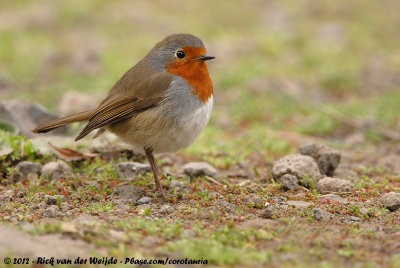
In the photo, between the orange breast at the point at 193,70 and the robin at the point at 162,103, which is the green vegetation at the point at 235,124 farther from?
the orange breast at the point at 193,70

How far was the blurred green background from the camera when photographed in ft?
25.0

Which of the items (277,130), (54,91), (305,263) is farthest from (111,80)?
(305,263)

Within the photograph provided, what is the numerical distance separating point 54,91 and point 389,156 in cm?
523

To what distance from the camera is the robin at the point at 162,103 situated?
4.67 meters

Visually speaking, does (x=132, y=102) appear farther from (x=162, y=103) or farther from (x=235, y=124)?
(x=235, y=124)

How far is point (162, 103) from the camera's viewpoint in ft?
15.5

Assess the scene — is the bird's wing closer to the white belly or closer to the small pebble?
the white belly

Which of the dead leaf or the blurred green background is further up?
the blurred green background

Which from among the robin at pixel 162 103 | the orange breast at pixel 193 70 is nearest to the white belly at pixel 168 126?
the robin at pixel 162 103

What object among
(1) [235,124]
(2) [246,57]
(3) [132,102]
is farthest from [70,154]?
(2) [246,57]

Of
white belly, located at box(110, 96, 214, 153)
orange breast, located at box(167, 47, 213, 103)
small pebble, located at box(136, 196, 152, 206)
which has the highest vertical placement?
orange breast, located at box(167, 47, 213, 103)

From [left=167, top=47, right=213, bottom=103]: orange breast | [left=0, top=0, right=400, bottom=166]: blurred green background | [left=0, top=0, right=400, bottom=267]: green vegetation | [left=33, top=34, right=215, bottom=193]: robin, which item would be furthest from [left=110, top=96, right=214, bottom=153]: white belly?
[left=0, top=0, right=400, bottom=166]: blurred green background

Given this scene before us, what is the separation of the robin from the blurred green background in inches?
50.2

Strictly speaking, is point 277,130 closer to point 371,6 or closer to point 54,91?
point 54,91
